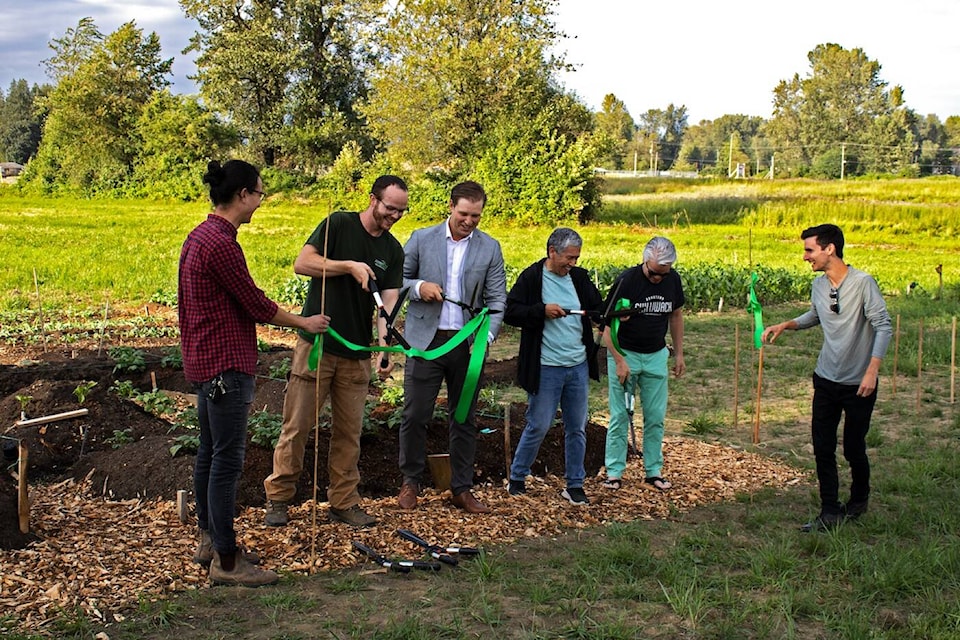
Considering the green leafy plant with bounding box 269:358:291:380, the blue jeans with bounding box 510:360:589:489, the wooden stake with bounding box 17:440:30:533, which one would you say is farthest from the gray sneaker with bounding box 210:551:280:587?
the green leafy plant with bounding box 269:358:291:380

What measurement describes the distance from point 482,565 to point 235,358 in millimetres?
1699

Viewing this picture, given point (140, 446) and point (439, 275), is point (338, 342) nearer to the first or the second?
point (439, 275)

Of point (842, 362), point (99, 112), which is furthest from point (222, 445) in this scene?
point (99, 112)

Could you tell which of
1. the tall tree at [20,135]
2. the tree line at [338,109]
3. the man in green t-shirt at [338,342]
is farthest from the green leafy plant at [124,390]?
the tall tree at [20,135]

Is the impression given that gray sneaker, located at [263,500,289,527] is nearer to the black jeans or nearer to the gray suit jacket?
the gray suit jacket

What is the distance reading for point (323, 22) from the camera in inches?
1873

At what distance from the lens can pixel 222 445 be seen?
14.7 feet

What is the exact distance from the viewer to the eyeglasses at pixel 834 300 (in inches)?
227

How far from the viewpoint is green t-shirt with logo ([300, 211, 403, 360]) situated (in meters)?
5.31

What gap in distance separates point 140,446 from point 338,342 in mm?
1972

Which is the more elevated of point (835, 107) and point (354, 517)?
point (835, 107)

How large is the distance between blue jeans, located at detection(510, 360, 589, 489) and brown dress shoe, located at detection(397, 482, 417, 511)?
Result: 0.78 m

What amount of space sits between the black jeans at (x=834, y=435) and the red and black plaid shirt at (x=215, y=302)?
3507 millimetres

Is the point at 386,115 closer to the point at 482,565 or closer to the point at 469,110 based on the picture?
the point at 469,110
